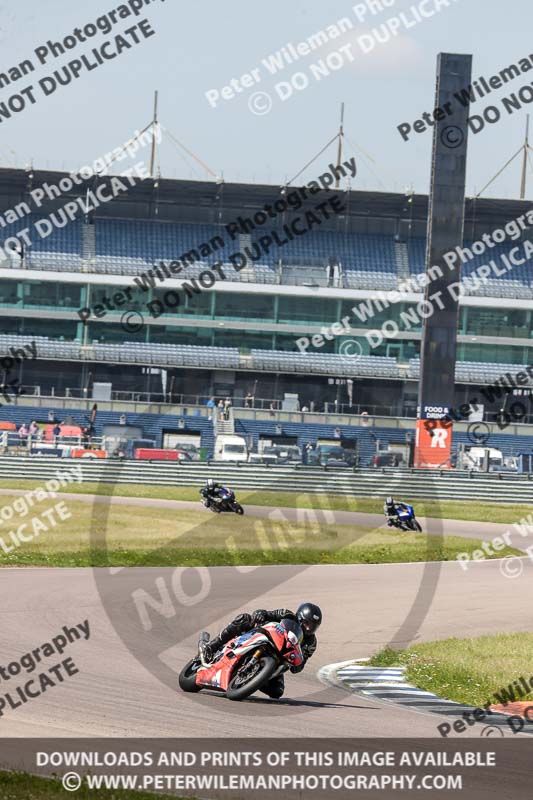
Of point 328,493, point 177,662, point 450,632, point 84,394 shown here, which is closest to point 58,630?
point 177,662

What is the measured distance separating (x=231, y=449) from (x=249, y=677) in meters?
40.1

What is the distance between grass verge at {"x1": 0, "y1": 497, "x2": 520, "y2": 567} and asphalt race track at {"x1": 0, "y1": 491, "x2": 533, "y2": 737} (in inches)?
45.2

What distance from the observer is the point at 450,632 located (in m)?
18.0

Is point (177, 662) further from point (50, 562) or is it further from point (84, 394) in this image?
point (84, 394)

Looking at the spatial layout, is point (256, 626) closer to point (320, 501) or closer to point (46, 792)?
point (46, 792)

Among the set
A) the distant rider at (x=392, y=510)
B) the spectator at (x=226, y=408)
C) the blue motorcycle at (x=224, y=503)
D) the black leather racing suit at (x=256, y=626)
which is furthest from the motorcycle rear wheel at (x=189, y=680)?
the spectator at (x=226, y=408)

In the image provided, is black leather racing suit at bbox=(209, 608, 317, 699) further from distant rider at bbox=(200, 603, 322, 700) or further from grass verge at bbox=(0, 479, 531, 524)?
grass verge at bbox=(0, 479, 531, 524)

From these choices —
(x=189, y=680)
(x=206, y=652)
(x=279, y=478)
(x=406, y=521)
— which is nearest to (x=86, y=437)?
(x=279, y=478)

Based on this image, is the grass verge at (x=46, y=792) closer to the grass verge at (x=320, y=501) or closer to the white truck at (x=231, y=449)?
the grass verge at (x=320, y=501)

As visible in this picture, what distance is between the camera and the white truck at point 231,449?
2000 inches

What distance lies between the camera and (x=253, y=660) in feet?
36.6

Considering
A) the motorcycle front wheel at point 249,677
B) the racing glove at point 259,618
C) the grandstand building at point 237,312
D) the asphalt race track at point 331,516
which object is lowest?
the asphalt race track at point 331,516

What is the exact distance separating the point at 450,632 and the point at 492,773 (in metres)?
9.26

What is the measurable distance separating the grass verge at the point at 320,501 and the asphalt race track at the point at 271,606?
11.7 m
